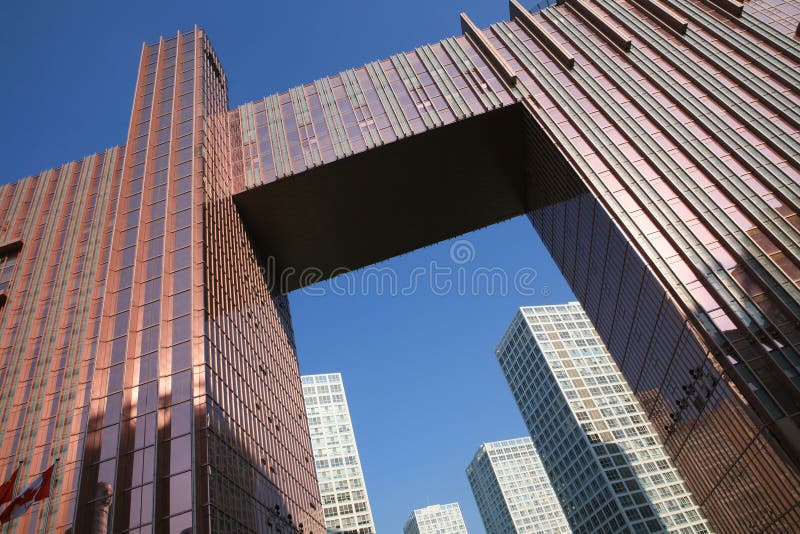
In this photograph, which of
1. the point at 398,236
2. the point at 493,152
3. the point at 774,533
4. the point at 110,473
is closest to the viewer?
the point at 110,473

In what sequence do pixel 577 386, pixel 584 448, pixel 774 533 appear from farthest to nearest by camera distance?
pixel 577 386, pixel 584 448, pixel 774 533

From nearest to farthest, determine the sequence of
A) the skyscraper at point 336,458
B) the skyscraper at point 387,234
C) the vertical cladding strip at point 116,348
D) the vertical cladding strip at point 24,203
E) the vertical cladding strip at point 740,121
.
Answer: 1. the vertical cladding strip at point 116,348
2. the skyscraper at point 387,234
3. the vertical cladding strip at point 740,121
4. the vertical cladding strip at point 24,203
5. the skyscraper at point 336,458

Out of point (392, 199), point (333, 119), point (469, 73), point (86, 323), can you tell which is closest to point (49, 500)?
point (86, 323)

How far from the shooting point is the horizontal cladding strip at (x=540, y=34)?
5678 cm

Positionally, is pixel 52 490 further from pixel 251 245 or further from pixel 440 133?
pixel 440 133

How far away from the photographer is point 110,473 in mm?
34250

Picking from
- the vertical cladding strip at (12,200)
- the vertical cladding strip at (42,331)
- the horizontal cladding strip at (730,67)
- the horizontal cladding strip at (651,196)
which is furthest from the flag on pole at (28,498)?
the horizontal cladding strip at (730,67)

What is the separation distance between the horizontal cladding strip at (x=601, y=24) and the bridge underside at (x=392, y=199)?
1190 centimetres

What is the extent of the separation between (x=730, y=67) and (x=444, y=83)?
2452 cm

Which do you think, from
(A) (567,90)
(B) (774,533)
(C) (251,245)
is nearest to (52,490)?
(C) (251,245)

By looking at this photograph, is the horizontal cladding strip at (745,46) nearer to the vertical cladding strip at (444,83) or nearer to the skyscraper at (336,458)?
the vertical cladding strip at (444,83)

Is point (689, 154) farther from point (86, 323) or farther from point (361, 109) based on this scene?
point (86, 323)

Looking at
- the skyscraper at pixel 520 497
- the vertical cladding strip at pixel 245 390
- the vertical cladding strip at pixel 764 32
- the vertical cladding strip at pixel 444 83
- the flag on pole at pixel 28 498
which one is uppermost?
the skyscraper at pixel 520 497

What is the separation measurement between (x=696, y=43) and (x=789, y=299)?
97.2 ft
